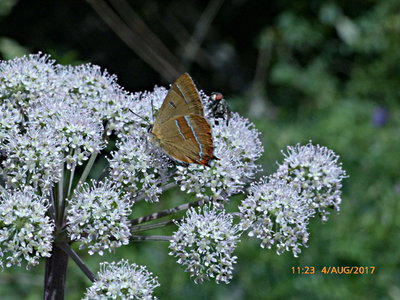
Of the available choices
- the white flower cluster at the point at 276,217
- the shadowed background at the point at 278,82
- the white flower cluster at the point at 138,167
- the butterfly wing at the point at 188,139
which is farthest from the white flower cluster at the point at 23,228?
the shadowed background at the point at 278,82

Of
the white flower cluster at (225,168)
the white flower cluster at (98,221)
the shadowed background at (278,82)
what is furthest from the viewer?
the shadowed background at (278,82)

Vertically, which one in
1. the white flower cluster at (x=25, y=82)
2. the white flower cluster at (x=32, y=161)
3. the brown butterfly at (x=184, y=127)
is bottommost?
the white flower cluster at (x=32, y=161)

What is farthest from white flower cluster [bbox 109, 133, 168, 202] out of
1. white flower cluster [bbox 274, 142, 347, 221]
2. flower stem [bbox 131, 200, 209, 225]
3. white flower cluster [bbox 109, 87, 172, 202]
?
white flower cluster [bbox 274, 142, 347, 221]

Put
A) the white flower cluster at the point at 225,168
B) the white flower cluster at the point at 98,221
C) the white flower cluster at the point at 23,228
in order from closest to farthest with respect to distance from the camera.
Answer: the white flower cluster at the point at 23,228
the white flower cluster at the point at 98,221
the white flower cluster at the point at 225,168

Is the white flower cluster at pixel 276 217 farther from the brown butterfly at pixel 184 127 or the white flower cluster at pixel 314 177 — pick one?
the brown butterfly at pixel 184 127

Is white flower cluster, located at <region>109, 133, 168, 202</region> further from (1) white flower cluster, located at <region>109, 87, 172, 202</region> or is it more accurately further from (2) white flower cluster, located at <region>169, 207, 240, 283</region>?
(2) white flower cluster, located at <region>169, 207, 240, 283</region>

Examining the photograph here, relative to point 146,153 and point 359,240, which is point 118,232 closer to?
point 146,153

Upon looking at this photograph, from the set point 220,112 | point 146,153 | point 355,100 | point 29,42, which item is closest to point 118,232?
point 146,153
